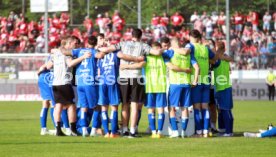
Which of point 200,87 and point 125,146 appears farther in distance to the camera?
point 200,87

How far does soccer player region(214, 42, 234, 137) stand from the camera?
19.2 m

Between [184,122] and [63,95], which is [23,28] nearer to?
[63,95]

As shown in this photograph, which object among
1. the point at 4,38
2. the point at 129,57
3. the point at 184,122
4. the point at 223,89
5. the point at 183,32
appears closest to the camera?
the point at 129,57

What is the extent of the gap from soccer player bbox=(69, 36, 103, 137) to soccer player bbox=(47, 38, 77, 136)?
0.23m

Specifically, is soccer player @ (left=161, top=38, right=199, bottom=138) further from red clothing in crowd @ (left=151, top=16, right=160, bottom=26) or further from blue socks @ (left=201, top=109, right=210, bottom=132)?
red clothing in crowd @ (left=151, top=16, right=160, bottom=26)

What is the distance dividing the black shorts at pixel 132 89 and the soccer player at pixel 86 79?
0.75 meters

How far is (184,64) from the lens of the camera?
733 inches

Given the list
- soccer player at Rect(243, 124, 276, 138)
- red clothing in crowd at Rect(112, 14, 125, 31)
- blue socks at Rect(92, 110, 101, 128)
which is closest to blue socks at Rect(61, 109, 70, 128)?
blue socks at Rect(92, 110, 101, 128)

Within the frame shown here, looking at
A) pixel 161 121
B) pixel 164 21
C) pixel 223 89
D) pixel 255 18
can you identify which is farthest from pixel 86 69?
pixel 255 18

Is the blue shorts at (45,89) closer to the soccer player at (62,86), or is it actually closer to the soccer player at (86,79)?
the soccer player at (62,86)

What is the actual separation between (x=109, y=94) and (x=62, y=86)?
113 cm

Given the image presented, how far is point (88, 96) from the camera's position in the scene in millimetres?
19062

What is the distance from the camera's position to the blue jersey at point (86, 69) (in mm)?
18969

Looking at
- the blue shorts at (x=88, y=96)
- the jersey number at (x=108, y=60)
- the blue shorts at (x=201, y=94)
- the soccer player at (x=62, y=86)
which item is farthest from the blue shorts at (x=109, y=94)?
the blue shorts at (x=201, y=94)
